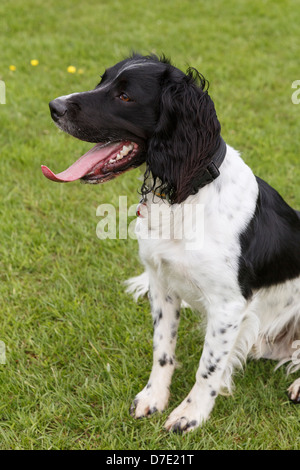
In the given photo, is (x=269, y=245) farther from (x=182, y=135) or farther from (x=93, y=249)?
(x=93, y=249)

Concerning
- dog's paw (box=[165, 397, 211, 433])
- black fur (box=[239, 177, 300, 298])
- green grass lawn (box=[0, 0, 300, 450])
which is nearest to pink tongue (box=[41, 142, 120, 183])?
black fur (box=[239, 177, 300, 298])

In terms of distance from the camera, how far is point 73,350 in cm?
304

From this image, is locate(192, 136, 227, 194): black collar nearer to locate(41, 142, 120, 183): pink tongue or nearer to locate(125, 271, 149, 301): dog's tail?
locate(41, 142, 120, 183): pink tongue

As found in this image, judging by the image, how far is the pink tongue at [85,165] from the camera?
90.8 inches

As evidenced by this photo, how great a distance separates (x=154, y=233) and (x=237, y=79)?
4.24 meters

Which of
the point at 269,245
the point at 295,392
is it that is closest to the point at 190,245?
the point at 269,245

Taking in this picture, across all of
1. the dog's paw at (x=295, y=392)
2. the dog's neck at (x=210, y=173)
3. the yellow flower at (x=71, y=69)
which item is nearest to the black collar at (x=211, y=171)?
the dog's neck at (x=210, y=173)

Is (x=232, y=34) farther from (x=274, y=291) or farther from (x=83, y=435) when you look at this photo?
(x=83, y=435)

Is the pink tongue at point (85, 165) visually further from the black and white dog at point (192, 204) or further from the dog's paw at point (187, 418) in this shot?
the dog's paw at point (187, 418)

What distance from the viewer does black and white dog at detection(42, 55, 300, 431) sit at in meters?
2.21

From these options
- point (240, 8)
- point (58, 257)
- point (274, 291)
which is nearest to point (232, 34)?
point (240, 8)

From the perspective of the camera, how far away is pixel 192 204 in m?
2.35

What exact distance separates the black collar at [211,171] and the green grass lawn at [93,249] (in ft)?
3.82

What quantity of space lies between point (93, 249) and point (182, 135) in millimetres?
1782
